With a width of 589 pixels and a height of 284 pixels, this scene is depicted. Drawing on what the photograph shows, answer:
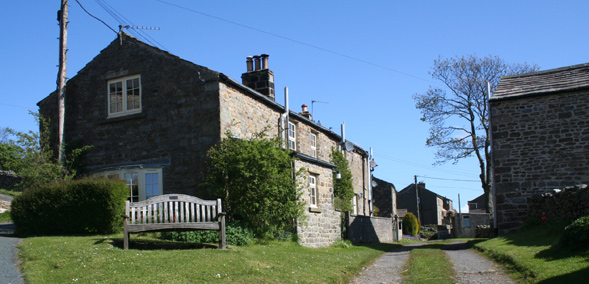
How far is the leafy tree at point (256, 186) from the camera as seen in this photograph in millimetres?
16766

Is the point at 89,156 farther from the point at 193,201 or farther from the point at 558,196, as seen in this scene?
the point at 558,196

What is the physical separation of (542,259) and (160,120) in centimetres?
1318

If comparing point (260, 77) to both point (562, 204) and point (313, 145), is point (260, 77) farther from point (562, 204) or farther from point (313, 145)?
point (562, 204)

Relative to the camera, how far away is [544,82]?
2062 centimetres

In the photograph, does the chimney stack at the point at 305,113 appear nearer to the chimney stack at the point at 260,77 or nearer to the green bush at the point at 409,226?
the chimney stack at the point at 260,77

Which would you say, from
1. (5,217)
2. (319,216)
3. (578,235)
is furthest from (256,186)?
(5,217)

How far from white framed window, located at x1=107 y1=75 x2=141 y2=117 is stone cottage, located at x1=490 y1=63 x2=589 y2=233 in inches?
521

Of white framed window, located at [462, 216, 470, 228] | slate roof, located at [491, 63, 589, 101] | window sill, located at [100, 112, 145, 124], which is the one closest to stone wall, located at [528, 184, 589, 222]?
slate roof, located at [491, 63, 589, 101]

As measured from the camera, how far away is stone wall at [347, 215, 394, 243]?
22631mm

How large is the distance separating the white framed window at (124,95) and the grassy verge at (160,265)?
755cm

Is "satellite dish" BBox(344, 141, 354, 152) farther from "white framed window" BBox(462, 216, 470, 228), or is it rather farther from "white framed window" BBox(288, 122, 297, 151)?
"white framed window" BBox(462, 216, 470, 228)

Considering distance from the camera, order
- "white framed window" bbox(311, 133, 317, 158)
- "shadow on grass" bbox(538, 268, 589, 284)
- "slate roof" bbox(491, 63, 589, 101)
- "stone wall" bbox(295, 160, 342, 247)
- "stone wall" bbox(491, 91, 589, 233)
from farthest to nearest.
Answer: "white framed window" bbox(311, 133, 317, 158), "slate roof" bbox(491, 63, 589, 101), "stone wall" bbox(491, 91, 589, 233), "stone wall" bbox(295, 160, 342, 247), "shadow on grass" bbox(538, 268, 589, 284)

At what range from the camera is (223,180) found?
17.2m

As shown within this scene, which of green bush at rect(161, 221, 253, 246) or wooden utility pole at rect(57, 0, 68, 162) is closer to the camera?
green bush at rect(161, 221, 253, 246)
